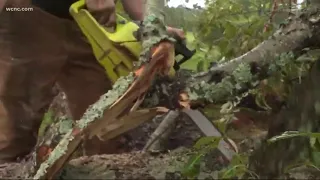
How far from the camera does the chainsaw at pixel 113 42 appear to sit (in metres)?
0.63

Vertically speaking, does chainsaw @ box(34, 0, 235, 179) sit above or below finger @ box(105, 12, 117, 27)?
below

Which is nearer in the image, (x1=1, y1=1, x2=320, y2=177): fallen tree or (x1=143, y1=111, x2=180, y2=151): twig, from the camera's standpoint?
(x1=1, y1=1, x2=320, y2=177): fallen tree

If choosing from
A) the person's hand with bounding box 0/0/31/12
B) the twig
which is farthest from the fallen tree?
the person's hand with bounding box 0/0/31/12

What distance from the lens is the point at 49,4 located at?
66 cm

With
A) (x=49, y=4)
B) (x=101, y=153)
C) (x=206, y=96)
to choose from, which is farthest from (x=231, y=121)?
(x=49, y=4)

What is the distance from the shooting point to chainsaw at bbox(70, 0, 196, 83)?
2.07ft

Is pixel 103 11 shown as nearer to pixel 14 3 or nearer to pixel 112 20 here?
pixel 112 20

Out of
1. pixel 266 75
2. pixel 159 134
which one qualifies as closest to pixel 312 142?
pixel 266 75

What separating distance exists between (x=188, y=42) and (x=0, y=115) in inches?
10.9

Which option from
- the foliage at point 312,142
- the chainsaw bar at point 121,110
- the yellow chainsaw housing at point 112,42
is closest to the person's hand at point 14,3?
the yellow chainsaw housing at point 112,42

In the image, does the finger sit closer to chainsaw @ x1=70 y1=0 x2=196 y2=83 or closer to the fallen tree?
chainsaw @ x1=70 y1=0 x2=196 y2=83

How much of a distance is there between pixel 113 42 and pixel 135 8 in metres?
0.07

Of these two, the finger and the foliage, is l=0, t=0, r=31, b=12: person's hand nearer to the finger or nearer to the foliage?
the finger

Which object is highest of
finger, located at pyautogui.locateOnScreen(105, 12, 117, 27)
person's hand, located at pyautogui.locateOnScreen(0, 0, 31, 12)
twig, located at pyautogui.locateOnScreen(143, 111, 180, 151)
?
person's hand, located at pyautogui.locateOnScreen(0, 0, 31, 12)
